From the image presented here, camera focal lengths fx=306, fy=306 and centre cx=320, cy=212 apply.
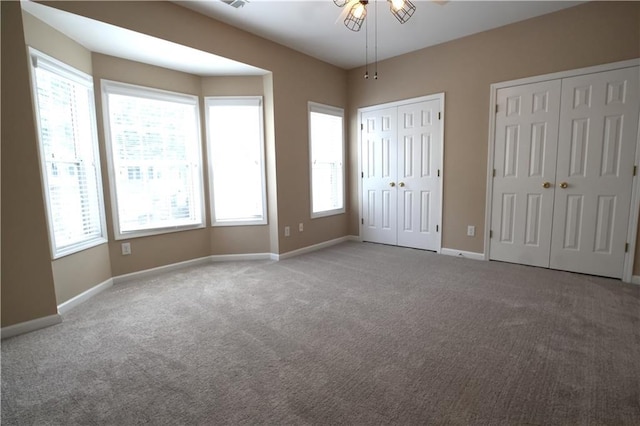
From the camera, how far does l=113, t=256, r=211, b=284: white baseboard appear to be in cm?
353

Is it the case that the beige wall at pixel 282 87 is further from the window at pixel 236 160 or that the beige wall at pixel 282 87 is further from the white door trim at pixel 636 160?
the white door trim at pixel 636 160

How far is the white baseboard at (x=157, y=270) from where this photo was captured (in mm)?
3529

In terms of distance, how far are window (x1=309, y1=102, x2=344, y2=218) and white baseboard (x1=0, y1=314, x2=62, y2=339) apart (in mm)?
3195

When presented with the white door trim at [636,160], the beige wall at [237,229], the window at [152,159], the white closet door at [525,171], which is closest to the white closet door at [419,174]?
the white door trim at [636,160]

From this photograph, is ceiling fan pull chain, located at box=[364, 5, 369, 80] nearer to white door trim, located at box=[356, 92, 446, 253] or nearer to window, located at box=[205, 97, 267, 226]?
white door trim, located at box=[356, 92, 446, 253]

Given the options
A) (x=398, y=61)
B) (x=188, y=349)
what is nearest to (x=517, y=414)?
(x=188, y=349)

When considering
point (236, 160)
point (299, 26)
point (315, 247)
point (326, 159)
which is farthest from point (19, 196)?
point (326, 159)

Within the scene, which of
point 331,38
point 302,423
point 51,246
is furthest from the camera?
point 331,38

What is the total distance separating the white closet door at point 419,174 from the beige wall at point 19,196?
424cm

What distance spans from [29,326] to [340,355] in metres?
2.48

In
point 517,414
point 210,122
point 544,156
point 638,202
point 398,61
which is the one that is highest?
point 398,61

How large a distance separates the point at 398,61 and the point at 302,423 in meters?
4.70

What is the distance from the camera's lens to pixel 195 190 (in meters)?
4.10

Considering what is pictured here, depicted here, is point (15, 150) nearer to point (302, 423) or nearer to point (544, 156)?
point (302, 423)
